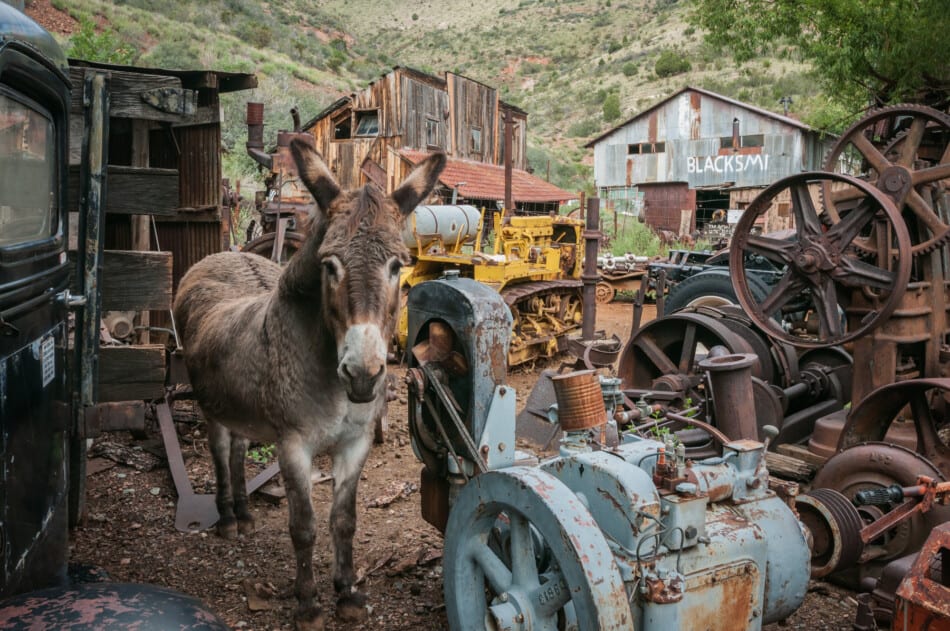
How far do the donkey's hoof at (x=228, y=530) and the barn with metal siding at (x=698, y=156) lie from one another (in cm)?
2689

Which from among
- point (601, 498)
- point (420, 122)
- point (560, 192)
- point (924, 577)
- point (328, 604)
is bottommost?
point (328, 604)

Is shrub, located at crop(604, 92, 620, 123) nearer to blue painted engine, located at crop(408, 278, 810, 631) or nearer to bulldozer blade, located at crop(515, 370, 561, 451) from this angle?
bulldozer blade, located at crop(515, 370, 561, 451)

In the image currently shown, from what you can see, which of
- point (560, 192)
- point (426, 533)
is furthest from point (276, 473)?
point (560, 192)

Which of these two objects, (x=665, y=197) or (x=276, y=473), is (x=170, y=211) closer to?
(x=276, y=473)

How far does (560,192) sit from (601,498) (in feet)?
87.0

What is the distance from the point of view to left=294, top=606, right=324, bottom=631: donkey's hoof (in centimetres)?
371

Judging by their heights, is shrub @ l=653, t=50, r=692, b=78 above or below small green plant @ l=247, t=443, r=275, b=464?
above

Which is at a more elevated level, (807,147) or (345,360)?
(807,147)

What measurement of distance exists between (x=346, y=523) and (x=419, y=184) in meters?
1.70

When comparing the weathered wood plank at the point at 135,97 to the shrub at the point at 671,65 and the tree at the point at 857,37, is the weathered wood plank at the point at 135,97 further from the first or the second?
the shrub at the point at 671,65

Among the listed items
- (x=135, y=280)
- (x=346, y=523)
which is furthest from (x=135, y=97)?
(x=346, y=523)

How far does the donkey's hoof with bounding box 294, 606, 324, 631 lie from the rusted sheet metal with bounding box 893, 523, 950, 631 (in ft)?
8.01

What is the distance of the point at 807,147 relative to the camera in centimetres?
3144

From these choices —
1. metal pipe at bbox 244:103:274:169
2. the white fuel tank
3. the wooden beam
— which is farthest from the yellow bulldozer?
the wooden beam
